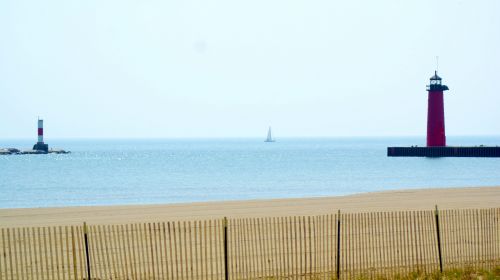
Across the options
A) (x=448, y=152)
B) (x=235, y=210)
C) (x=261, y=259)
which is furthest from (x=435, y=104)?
(x=261, y=259)

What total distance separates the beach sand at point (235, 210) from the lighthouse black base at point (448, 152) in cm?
6497

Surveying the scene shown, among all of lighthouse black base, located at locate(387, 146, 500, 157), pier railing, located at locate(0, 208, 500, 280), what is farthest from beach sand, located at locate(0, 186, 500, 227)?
lighthouse black base, located at locate(387, 146, 500, 157)

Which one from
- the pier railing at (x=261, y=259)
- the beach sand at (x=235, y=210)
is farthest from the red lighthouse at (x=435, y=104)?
the pier railing at (x=261, y=259)

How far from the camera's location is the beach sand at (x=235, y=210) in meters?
34.0

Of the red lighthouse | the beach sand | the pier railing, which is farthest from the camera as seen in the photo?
the red lighthouse

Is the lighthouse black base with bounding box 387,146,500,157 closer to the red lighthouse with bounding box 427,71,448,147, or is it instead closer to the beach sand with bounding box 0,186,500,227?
the red lighthouse with bounding box 427,71,448,147

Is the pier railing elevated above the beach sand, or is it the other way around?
the pier railing

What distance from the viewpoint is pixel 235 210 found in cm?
3834

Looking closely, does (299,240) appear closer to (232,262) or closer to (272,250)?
(272,250)

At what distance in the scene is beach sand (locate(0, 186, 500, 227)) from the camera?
112ft

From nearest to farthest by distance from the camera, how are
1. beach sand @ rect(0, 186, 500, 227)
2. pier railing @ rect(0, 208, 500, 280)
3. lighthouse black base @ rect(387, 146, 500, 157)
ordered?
pier railing @ rect(0, 208, 500, 280), beach sand @ rect(0, 186, 500, 227), lighthouse black base @ rect(387, 146, 500, 157)

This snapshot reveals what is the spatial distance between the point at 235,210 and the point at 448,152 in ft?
253

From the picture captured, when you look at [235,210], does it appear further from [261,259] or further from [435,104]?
[435,104]

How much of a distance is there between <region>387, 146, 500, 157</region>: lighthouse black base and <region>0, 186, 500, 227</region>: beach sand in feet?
213
